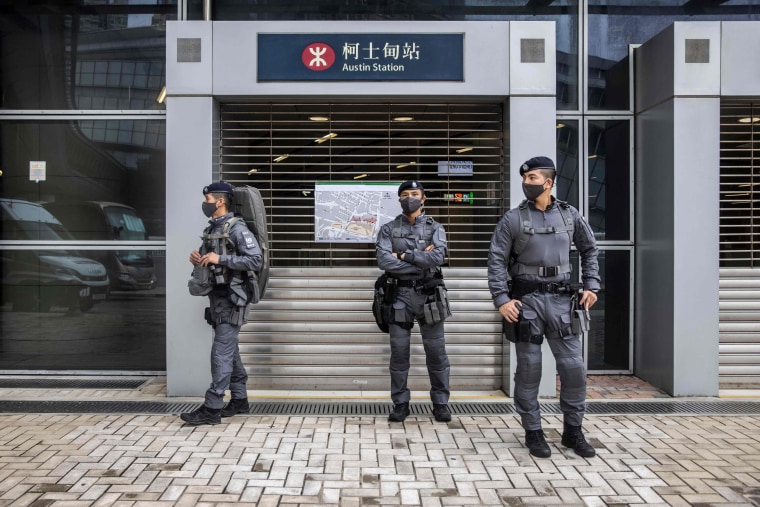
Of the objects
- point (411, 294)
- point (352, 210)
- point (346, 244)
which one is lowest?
point (411, 294)

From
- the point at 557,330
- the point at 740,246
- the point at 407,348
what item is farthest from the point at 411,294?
the point at 740,246

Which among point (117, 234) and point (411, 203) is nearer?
point (411, 203)

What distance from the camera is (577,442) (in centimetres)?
448

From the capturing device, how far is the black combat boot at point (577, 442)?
14.5 feet

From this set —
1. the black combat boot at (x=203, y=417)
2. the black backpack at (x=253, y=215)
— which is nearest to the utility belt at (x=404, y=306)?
the black backpack at (x=253, y=215)

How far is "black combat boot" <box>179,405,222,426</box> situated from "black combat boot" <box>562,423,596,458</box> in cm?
282

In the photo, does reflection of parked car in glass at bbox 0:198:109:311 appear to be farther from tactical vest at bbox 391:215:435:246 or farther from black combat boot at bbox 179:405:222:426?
tactical vest at bbox 391:215:435:246

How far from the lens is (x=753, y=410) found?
220 inches

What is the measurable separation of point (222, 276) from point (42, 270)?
10.1ft

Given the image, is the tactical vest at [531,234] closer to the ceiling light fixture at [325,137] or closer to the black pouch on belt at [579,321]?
the black pouch on belt at [579,321]

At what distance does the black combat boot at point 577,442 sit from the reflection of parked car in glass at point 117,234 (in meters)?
4.63

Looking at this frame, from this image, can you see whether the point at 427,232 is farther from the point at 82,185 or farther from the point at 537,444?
the point at 82,185

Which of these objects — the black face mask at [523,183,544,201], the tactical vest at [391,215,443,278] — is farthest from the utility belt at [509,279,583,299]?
the tactical vest at [391,215,443,278]

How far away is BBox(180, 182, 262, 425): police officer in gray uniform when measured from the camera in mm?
5125
